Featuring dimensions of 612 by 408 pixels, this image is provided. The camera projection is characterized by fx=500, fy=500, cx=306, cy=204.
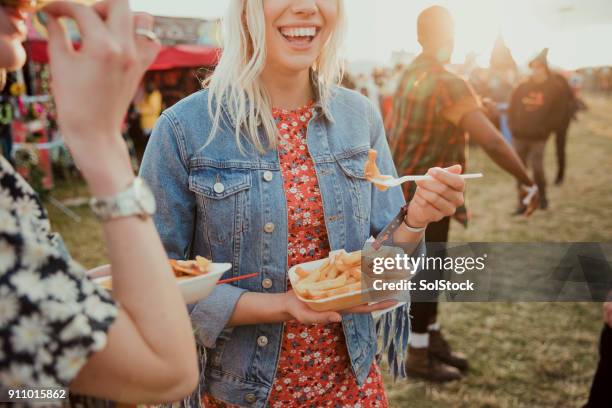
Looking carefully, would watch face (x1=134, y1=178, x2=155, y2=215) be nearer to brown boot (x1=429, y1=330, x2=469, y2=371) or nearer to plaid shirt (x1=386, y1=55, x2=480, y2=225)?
plaid shirt (x1=386, y1=55, x2=480, y2=225)

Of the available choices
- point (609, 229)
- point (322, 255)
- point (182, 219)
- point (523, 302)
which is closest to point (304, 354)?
point (322, 255)

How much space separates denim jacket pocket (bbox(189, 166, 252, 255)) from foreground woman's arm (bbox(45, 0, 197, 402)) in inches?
28.4

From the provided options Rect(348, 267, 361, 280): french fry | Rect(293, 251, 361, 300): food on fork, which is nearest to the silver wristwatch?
Rect(293, 251, 361, 300): food on fork

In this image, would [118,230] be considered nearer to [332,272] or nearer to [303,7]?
[332,272]

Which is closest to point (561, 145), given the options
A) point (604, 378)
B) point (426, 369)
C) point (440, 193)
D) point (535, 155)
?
point (535, 155)

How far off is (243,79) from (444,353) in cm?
311

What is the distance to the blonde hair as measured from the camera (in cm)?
163

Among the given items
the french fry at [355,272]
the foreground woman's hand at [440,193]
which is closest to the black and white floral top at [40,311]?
the french fry at [355,272]

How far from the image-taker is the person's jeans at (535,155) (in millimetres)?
Answer: 8045

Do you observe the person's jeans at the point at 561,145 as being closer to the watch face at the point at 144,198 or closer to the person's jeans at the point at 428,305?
the person's jeans at the point at 428,305

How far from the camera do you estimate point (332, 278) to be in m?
1.47

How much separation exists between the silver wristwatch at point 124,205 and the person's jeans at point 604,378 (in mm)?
2204

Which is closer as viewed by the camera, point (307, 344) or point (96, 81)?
point (96, 81)

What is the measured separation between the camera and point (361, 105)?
1.90 m
